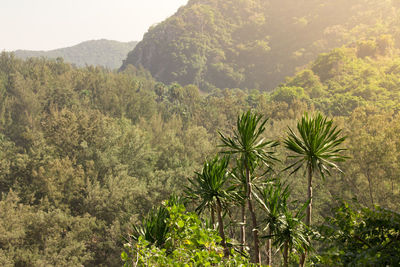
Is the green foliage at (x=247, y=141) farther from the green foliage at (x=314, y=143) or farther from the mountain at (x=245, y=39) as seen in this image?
the mountain at (x=245, y=39)

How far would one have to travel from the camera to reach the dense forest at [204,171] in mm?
6117

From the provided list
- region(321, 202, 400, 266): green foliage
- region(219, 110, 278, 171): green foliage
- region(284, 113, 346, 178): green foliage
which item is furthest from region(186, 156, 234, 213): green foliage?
region(321, 202, 400, 266): green foliage

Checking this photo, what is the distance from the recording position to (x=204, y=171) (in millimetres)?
8586

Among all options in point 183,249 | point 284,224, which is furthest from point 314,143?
point 183,249

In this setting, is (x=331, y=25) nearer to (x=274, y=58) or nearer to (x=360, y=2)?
(x=360, y=2)

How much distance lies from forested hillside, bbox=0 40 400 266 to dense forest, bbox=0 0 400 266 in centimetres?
15

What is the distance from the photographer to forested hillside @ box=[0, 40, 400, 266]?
2186 centimetres

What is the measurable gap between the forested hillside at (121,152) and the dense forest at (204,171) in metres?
0.15

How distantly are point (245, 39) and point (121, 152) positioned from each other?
449ft

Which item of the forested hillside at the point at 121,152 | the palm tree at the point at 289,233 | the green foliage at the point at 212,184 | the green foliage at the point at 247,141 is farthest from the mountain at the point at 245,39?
the green foliage at the point at 212,184

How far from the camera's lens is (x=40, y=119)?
49375 millimetres

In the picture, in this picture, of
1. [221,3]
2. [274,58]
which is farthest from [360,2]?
[221,3]

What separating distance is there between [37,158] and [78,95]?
29239 millimetres

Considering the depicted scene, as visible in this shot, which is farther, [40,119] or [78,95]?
[78,95]
